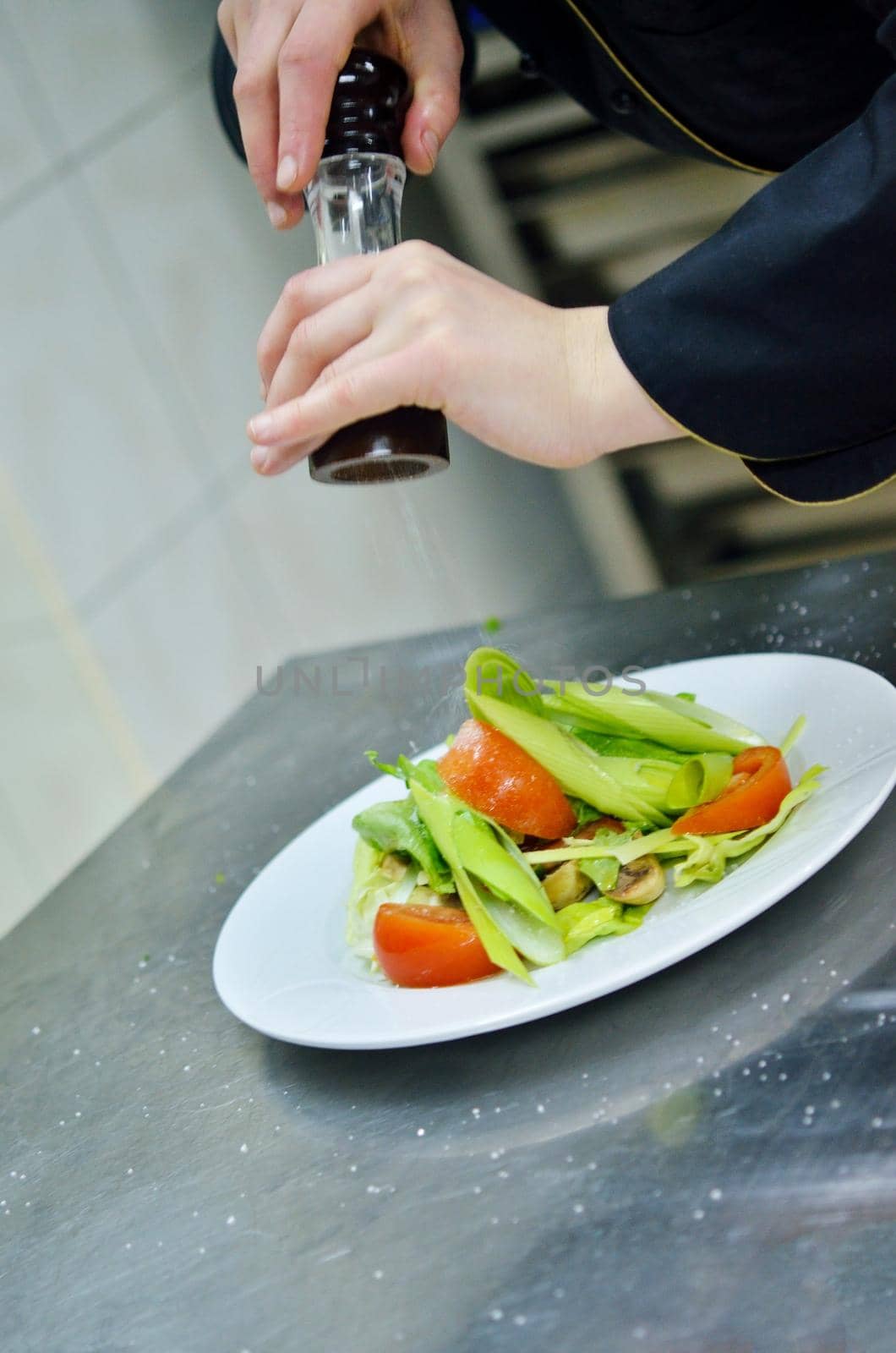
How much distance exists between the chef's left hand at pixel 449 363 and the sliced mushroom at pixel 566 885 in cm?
21

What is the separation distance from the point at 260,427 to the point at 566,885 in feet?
0.88

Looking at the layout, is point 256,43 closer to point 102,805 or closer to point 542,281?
point 102,805

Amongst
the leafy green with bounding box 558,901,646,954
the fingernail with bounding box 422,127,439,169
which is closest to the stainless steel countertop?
the leafy green with bounding box 558,901,646,954

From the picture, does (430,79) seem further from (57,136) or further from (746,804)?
(57,136)

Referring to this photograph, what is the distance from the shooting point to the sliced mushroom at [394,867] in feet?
2.19

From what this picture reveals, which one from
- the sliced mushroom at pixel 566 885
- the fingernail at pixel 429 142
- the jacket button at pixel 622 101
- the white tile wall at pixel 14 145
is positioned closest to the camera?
the sliced mushroom at pixel 566 885

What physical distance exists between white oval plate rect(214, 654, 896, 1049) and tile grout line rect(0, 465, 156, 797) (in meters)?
0.86

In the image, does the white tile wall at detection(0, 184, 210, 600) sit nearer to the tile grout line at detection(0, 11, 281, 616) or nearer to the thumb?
the tile grout line at detection(0, 11, 281, 616)

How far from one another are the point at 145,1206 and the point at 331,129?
0.56 m

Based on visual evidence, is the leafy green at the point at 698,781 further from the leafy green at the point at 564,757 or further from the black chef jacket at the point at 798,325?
the black chef jacket at the point at 798,325

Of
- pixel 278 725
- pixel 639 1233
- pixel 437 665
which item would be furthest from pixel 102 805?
pixel 639 1233

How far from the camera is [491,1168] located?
1.59 feet

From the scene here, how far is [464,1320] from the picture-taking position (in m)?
0.42

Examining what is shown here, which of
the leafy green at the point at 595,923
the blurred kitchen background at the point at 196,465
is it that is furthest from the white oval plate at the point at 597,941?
the blurred kitchen background at the point at 196,465
